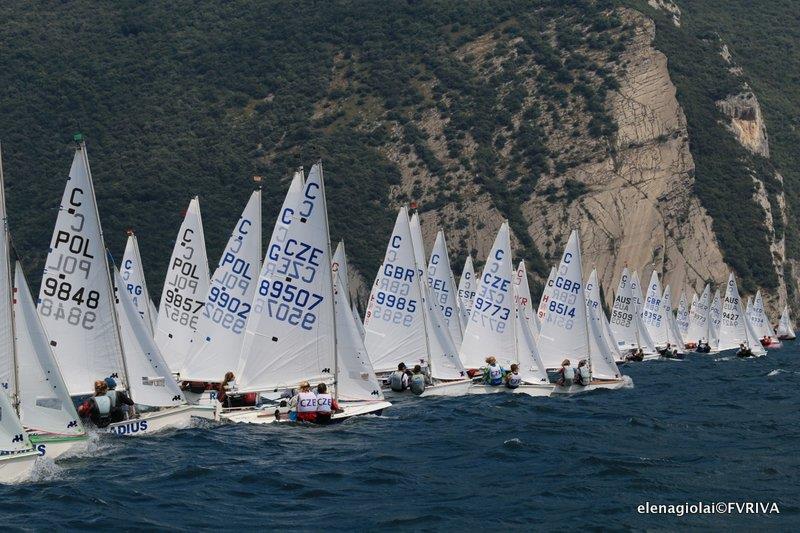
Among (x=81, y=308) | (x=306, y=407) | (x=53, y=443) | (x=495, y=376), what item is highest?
(x=81, y=308)

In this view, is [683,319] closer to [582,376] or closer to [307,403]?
[582,376]

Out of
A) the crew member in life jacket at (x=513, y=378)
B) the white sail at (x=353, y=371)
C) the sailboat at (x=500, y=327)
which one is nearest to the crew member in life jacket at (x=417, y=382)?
the crew member in life jacket at (x=513, y=378)

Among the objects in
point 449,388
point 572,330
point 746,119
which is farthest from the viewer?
point 746,119

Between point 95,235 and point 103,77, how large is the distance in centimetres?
9853

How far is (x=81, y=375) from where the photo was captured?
78.7ft

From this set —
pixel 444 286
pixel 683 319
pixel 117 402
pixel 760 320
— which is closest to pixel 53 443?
pixel 117 402

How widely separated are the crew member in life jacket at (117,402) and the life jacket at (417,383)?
379 inches

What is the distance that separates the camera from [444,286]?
41438 millimetres

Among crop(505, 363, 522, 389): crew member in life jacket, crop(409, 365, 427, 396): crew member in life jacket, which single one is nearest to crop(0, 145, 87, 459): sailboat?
crop(409, 365, 427, 396): crew member in life jacket

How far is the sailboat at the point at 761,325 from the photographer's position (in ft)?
256

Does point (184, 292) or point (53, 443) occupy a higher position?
point (184, 292)

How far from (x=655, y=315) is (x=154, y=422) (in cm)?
4995

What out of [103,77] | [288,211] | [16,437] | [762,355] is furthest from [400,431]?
[103,77]

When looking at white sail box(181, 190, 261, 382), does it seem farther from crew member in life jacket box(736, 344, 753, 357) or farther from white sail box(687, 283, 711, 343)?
white sail box(687, 283, 711, 343)
